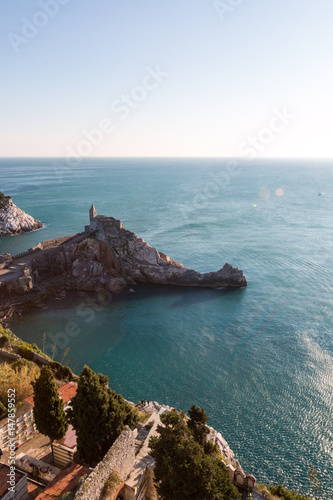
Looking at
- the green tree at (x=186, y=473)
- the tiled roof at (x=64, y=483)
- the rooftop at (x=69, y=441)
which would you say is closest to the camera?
the tiled roof at (x=64, y=483)

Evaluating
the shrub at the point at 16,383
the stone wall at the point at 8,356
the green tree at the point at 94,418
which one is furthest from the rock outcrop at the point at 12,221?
the green tree at the point at 94,418

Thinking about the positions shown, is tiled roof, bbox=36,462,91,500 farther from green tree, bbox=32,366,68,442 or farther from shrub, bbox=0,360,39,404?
shrub, bbox=0,360,39,404

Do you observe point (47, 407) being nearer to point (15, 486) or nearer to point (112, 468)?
point (15, 486)

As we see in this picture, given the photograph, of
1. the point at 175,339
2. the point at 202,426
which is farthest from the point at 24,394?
the point at 175,339

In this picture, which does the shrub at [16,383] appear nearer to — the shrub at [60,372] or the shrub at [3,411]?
the shrub at [3,411]

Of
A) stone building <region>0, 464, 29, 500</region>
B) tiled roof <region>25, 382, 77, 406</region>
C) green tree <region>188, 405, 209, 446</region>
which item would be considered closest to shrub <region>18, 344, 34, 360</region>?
tiled roof <region>25, 382, 77, 406</region>

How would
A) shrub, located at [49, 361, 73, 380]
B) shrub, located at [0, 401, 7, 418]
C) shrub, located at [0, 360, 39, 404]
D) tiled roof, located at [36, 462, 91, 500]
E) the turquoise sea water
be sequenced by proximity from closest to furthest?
tiled roof, located at [36, 462, 91, 500], shrub, located at [0, 401, 7, 418], shrub, located at [0, 360, 39, 404], shrub, located at [49, 361, 73, 380], the turquoise sea water

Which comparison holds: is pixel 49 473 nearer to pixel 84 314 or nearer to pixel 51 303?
pixel 84 314

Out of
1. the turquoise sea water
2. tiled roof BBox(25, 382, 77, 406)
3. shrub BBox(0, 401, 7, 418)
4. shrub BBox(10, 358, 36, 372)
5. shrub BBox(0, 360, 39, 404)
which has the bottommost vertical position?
the turquoise sea water
